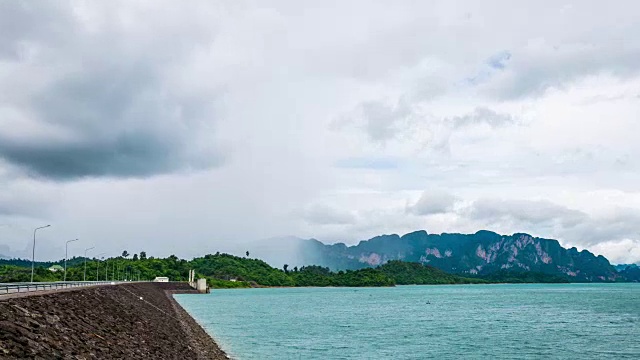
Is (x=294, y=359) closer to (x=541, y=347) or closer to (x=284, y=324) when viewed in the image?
(x=541, y=347)

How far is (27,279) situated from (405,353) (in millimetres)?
121484

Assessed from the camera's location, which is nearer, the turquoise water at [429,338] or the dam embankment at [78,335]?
the dam embankment at [78,335]

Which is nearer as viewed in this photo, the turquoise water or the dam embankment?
the dam embankment

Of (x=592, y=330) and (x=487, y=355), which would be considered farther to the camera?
(x=592, y=330)

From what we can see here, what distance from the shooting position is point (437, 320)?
99688 mm

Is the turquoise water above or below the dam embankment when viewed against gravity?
below

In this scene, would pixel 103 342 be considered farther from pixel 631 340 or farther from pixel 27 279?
pixel 27 279

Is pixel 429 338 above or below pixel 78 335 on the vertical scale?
below

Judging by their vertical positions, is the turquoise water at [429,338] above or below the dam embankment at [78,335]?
below

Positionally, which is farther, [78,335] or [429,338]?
[429,338]

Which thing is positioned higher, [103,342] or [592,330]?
[103,342]

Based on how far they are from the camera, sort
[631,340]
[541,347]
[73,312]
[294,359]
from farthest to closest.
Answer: [631,340], [541,347], [294,359], [73,312]

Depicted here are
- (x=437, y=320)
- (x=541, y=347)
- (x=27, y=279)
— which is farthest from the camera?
(x=27, y=279)

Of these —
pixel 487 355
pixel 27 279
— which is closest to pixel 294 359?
pixel 487 355
